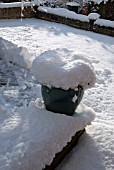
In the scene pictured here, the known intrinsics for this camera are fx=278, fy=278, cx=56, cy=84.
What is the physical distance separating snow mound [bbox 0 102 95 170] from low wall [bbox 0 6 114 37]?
23.7ft

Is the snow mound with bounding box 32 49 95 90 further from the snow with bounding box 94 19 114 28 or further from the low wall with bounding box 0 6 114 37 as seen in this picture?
the low wall with bounding box 0 6 114 37

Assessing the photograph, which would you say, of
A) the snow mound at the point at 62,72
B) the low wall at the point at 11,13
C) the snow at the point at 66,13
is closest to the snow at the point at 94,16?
the snow at the point at 66,13

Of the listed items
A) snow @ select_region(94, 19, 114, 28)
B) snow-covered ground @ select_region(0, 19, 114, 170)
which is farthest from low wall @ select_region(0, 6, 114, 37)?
snow-covered ground @ select_region(0, 19, 114, 170)

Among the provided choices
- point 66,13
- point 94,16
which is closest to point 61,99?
point 94,16

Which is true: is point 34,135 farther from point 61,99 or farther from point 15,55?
point 15,55

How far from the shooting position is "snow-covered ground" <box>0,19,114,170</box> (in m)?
2.90

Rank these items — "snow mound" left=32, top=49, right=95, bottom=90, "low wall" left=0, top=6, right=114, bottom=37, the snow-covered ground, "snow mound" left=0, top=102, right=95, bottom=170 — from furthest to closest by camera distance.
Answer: "low wall" left=0, top=6, right=114, bottom=37 → the snow-covered ground → "snow mound" left=32, top=49, right=95, bottom=90 → "snow mound" left=0, top=102, right=95, bottom=170

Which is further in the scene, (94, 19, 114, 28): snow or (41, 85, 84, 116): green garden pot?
(94, 19, 114, 28): snow

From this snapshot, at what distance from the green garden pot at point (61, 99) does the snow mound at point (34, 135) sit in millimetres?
84

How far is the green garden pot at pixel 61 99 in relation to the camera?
2.83 meters

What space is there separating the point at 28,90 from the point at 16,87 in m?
0.22

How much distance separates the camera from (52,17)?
37.1ft

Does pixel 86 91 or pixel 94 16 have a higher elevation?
pixel 94 16

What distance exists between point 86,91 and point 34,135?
8.50 ft
